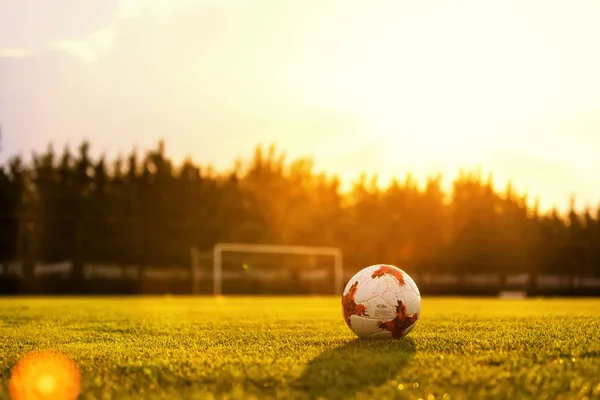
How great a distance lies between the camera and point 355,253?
38.9 m

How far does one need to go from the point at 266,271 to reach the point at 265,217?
5.60 metres

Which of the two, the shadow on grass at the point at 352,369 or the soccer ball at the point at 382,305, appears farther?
the soccer ball at the point at 382,305

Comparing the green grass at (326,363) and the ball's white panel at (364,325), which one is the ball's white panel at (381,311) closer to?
the ball's white panel at (364,325)

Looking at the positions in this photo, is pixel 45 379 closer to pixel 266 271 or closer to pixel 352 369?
pixel 352 369

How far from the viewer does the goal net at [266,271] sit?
34.5 metres

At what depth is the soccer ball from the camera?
21.4 ft

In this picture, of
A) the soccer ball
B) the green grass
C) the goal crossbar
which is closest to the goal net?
the goal crossbar

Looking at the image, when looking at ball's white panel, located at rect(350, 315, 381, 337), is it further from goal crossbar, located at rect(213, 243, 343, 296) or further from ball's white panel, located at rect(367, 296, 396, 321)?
goal crossbar, located at rect(213, 243, 343, 296)

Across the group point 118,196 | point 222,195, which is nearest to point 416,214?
point 222,195

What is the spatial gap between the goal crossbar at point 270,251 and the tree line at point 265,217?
0.65 metres

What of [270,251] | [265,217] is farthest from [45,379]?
[265,217]

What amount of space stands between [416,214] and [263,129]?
15.5m

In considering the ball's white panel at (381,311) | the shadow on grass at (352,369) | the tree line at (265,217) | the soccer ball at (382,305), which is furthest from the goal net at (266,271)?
the shadow on grass at (352,369)

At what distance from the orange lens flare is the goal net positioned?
91.9ft
